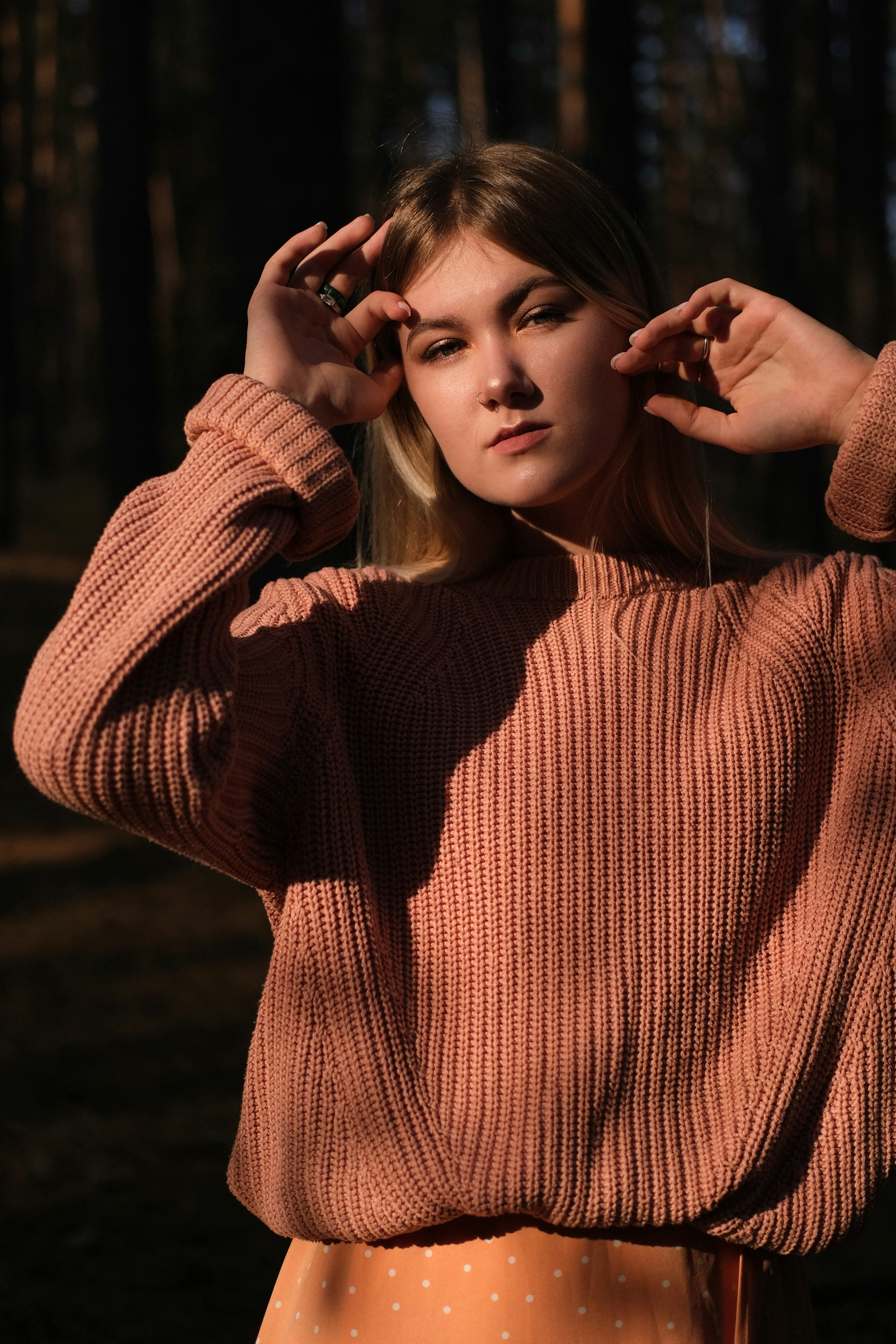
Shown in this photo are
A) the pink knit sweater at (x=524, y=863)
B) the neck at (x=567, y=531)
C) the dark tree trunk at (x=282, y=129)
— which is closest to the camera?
the pink knit sweater at (x=524, y=863)

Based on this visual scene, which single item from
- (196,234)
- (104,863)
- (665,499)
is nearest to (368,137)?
(665,499)

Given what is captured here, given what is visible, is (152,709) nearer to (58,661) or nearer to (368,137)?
(58,661)

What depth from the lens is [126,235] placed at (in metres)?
9.09

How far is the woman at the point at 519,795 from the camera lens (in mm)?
1719

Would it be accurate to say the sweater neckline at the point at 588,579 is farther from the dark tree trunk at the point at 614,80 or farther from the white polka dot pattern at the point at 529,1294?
the dark tree trunk at the point at 614,80

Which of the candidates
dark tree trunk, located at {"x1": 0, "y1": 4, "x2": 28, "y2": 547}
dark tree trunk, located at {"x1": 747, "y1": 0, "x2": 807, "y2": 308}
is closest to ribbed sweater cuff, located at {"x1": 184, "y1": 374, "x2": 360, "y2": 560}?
dark tree trunk, located at {"x1": 747, "y1": 0, "x2": 807, "y2": 308}

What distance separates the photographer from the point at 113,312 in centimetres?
930

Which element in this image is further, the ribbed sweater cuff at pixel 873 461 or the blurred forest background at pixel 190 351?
the blurred forest background at pixel 190 351


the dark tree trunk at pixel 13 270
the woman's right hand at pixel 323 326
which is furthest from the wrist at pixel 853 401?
the dark tree trunk at pixel 13 270

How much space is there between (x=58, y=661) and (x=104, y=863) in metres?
6.36

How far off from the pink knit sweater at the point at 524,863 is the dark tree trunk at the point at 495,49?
12.0 meters

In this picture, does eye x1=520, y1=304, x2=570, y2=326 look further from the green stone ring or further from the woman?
the green stone ring

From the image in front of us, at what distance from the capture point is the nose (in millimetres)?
1862

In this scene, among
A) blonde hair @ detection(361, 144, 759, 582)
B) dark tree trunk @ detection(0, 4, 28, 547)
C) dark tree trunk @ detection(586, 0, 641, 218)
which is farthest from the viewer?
dark tree trunk @ detection(0, 4, 28, 547)
